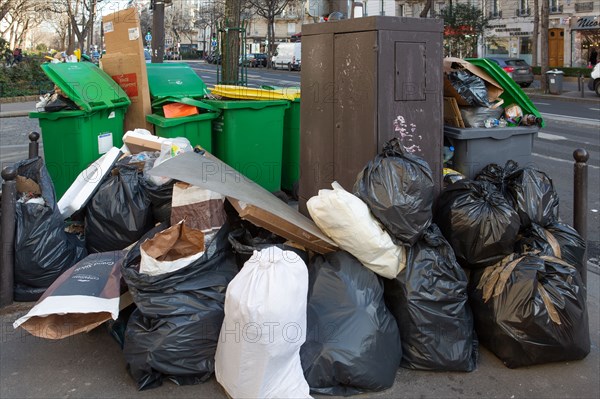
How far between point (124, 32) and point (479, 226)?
399 centimetres

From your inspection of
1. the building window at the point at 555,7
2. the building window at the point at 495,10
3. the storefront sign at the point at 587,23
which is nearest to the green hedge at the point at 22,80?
the storefront sign at the point at 587,23

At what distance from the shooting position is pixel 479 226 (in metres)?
3.36

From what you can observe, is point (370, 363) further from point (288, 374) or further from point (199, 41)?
point (199, 41)

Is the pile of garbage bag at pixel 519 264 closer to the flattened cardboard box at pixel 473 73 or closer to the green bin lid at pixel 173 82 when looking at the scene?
the flattened cardboard box at pixel 473 73

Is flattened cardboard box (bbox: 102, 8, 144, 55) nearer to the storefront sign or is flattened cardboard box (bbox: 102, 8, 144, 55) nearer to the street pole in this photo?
the street pole

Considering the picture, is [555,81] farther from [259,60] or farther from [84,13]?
[259,60]

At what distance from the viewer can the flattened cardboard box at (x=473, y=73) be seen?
4.34 metres

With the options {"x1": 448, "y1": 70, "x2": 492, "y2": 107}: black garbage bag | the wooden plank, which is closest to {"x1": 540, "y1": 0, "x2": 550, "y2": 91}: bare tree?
{"x1": 448, "y1": 70, "x2": 492, "y2": 107}: black garbage bag

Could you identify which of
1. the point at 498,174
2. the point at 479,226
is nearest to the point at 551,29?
the point at 498,174

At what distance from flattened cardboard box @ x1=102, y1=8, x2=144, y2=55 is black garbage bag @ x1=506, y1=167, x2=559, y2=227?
11.7 ft

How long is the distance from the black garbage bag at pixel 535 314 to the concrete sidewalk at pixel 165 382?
0.28 ft

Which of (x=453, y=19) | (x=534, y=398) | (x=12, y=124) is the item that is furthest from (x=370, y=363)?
(x=453, y=19)

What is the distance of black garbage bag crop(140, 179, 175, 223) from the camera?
13.2ft

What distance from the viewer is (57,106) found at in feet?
16.2
